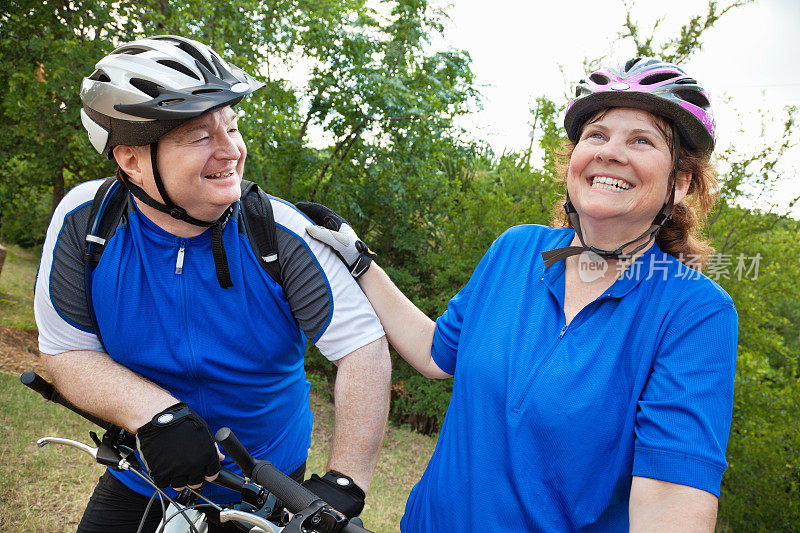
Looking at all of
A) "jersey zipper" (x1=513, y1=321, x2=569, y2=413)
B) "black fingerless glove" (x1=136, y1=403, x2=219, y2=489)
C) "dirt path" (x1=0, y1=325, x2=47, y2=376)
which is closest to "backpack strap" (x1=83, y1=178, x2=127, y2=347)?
"black fingerless glove" (x1=136, y1=403, x2=219, y2=489)

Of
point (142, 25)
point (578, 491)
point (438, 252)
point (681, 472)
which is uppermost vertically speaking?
point (142, 25)

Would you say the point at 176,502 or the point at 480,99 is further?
the point at 480,99

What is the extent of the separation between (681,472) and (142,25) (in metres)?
9.99

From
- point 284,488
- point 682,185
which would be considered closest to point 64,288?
point 284,488

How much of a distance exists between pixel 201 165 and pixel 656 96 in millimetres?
1592

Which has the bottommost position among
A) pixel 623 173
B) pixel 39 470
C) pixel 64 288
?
pixel 39 470

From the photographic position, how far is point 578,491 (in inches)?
66.6

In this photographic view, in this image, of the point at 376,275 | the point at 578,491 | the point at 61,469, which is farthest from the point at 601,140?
the point at 61,469

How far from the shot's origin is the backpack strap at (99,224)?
7.09 ft

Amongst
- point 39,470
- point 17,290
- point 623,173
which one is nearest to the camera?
point 623,173

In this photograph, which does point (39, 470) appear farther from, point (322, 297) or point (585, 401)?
point (585, 401)

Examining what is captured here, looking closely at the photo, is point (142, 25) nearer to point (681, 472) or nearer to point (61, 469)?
point (61, 469)

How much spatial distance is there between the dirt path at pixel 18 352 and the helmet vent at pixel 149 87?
811cm

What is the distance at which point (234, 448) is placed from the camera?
160 cm
